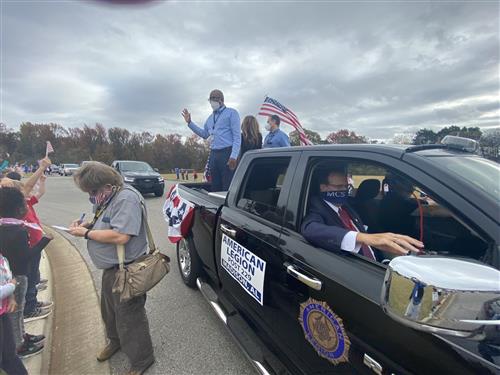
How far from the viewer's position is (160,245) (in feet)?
18.2

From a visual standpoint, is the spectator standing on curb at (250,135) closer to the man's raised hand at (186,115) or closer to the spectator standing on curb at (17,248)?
the man's raised hand at (186,115)

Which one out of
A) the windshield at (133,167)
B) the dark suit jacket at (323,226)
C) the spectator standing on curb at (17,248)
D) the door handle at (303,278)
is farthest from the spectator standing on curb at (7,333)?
the windshield at (133,167)

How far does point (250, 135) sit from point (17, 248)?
11.0 ft

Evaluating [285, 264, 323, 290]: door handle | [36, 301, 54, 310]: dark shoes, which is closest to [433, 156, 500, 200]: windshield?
[285, 264, 323, 290]: door handle

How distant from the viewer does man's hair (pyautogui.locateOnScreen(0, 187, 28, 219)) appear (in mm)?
2367

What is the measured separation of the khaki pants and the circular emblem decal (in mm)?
1337

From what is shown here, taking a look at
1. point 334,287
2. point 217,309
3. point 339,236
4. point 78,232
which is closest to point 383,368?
point 334,287

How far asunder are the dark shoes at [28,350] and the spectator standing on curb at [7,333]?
51 centimetres

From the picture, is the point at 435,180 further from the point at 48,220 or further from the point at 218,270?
the point at 48,220

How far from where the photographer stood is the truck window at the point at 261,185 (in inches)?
93.9

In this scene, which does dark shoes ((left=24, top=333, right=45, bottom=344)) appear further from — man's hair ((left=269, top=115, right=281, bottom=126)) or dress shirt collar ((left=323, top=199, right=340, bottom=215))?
man's hair ((left=269, top=115, right=281, bottom=126))

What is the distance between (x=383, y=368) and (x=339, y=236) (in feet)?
1.93

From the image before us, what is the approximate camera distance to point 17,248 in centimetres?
239

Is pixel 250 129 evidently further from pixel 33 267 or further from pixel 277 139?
pixel 33 267
